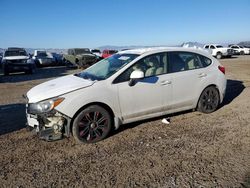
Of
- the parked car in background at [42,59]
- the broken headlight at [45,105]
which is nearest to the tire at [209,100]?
the broken headlight at [45,105]

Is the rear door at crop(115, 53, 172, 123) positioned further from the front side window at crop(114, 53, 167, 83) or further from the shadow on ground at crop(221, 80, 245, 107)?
the shadow on ground at crop(221, 80, 245, 107)

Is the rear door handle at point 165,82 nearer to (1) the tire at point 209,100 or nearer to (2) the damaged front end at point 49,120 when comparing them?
(1) the tire at point 209,100

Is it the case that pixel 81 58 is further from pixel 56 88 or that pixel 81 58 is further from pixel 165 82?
pixel 56 88

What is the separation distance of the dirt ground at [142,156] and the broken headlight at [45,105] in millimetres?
666

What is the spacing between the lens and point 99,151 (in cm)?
452

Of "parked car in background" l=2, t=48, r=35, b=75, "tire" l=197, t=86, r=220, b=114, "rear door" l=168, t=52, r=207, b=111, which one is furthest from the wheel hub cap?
"parked car in background" l=2, t=48, r=35, b=75

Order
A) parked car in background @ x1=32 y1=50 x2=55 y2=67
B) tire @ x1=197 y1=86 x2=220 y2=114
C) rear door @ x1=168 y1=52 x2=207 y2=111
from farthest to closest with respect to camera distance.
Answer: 1. parked car in background @ x1=32 y1=50 x2=55 y2=67
2. tire @ x1=197 y1=86 x2=220 y2=114
3. rear door @ x1=168 y1=52 x2=207 y2=111

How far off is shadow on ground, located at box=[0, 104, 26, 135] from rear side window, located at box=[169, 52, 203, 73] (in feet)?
11.8

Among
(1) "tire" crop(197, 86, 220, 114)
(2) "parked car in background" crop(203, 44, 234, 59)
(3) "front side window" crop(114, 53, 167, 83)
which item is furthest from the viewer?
(2) "parked car in background" crop(203, 44, 234, 59)

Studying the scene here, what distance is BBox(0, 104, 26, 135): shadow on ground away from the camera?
5.88 metres

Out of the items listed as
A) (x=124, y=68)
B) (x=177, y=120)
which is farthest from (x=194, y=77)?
(x=124, y=68)

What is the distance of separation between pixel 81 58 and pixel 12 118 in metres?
17.1

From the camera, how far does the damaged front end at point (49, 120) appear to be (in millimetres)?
4598

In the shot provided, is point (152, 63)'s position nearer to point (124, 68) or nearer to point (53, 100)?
point (124, 68)
